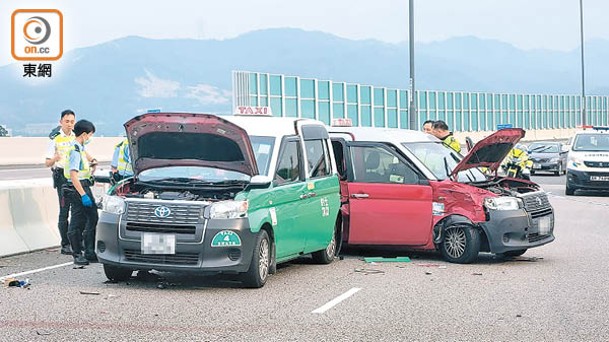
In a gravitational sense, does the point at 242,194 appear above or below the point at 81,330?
above

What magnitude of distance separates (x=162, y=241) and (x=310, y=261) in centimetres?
344

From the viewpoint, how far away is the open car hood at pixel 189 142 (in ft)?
37.1

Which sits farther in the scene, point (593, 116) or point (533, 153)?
point (593, 116)

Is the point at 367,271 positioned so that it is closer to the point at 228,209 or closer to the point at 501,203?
the point at 501,203

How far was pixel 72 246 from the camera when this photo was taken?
13156 mm

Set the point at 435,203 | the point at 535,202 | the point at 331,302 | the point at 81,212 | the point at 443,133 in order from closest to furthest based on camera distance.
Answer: the point at 331,302, the point at 81,212, the point at 435,203, the point at 535,202, the point at 443,133

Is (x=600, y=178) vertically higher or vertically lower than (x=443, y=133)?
lower

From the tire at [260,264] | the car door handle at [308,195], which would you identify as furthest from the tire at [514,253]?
the tire at [260,264]

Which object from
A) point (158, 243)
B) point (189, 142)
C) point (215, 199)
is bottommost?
point (158, 243)

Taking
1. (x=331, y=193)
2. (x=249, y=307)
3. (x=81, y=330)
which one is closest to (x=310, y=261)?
(x=331, y=193)

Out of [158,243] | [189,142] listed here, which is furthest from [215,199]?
[189,142]

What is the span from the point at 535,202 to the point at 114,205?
5.74 m

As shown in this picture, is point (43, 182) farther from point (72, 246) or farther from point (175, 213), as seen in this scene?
point (175, 213)

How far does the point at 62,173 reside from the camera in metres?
13.7
